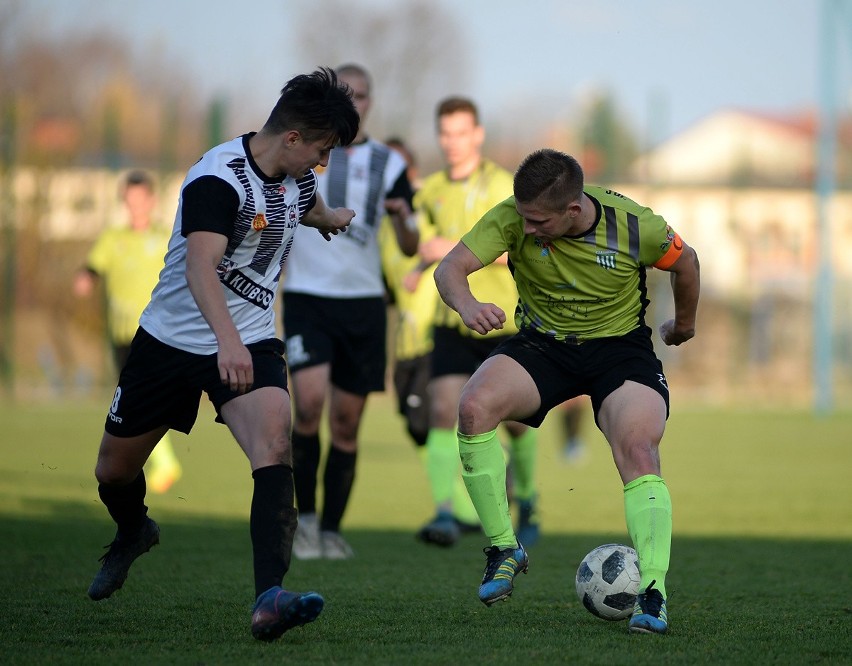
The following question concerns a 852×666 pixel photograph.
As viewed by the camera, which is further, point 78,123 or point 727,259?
point 727,259

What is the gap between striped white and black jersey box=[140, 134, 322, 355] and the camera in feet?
13.8

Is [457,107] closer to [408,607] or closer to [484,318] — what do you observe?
[484,318]

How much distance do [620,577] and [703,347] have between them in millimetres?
22147

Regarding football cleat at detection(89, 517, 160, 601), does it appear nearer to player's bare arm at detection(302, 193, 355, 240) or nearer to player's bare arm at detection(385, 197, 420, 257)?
player's bare arm at detection(302, 193, 355, 240)

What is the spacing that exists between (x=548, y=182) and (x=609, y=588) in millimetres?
1527

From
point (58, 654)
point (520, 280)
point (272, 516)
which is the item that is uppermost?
point (520, 280)

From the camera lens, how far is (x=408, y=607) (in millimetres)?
4805

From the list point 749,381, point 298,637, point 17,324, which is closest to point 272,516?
point 298,637

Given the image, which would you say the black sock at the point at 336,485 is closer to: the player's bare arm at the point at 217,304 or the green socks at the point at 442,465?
the green socks at the point at 442,465

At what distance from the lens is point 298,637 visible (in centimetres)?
416

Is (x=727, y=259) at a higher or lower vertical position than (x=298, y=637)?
higher

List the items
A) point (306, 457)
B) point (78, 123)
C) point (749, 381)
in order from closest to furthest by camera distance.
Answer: point (306, 457) < point (78, 123) < point (749, 381)

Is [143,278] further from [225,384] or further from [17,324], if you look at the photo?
[17,324]

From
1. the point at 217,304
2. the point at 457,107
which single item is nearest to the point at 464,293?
the point at 217,304
